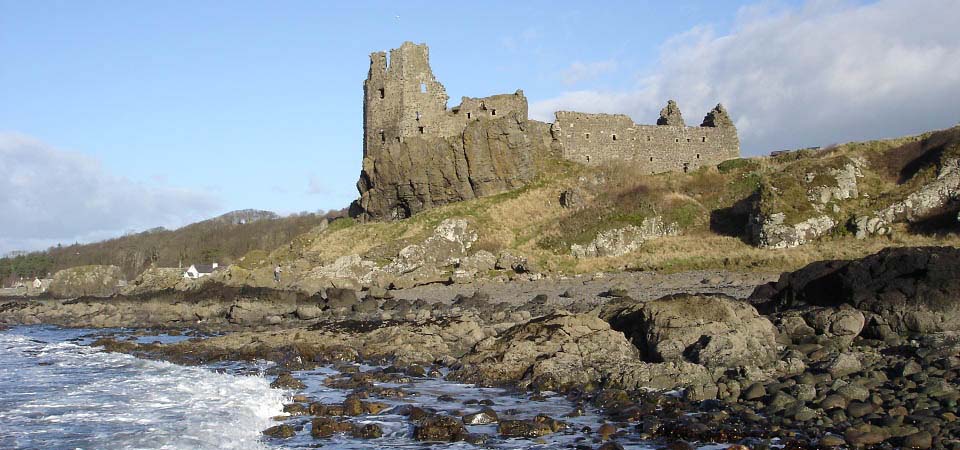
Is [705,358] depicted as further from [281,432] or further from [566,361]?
[281,432]

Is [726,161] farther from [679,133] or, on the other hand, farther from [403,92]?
[403,92]

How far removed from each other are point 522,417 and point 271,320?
17.5 m

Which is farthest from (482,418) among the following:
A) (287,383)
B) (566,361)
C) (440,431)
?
(287,383)

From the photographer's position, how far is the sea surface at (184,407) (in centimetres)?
1058

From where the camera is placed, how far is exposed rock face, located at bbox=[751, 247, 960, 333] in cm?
1419

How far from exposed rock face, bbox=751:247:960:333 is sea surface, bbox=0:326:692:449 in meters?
A: 6.93

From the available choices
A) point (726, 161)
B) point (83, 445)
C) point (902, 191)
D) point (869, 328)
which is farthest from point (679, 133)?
point (83, 445)

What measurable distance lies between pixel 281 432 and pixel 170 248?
119 metres

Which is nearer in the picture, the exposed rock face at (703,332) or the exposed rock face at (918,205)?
the exposed rock face at (703,332)

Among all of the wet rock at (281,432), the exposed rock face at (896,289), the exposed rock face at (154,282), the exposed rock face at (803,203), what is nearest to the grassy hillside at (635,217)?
the exposed rock face at (803,203)

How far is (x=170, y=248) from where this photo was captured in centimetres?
12044

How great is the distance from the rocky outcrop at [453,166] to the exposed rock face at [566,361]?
83.0 feet

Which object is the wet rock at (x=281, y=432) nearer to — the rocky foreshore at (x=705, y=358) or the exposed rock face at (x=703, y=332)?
the rocky foreshore at (x=705, y=358)

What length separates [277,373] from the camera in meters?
16.8
